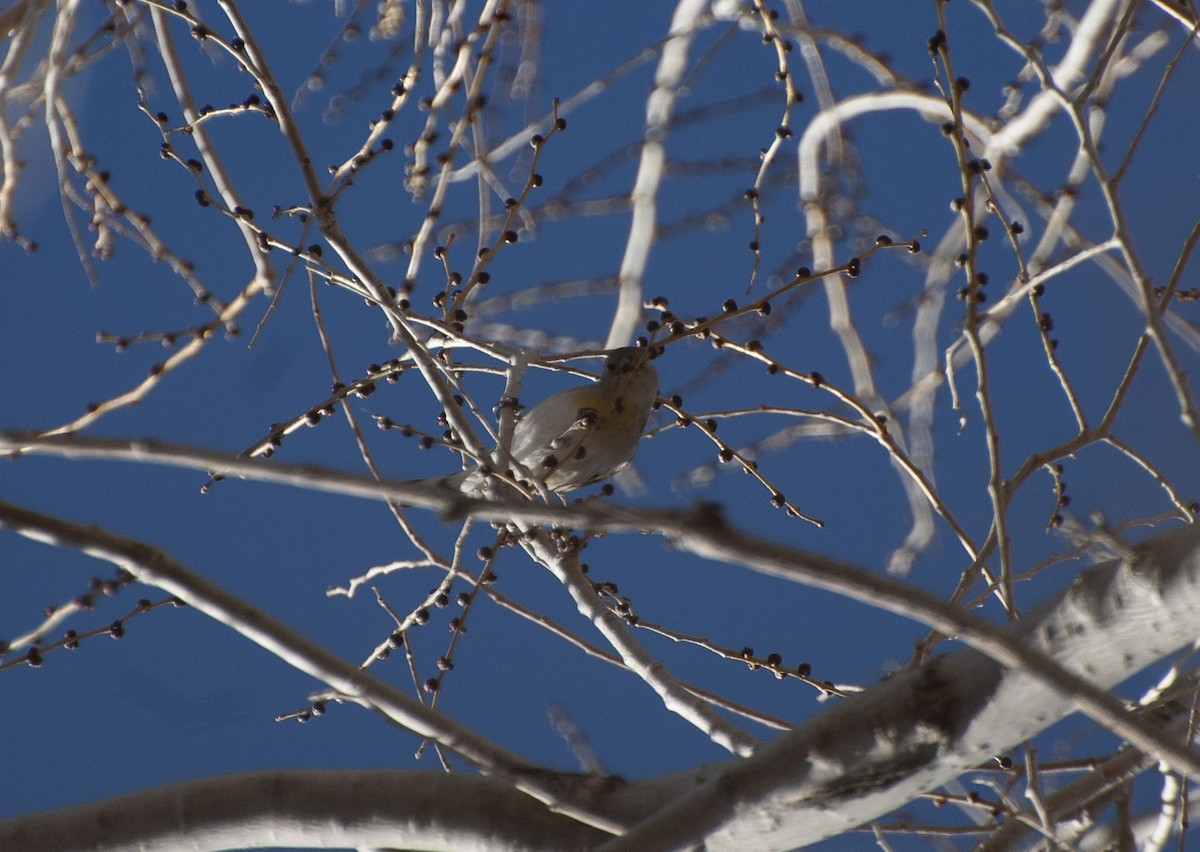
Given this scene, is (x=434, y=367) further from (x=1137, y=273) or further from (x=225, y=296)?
(x=225, y=296)

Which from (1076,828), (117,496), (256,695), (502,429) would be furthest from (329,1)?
(1076,828)

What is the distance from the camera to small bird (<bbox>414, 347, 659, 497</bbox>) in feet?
4.07

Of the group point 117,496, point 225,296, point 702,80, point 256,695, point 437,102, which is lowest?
point 437,102

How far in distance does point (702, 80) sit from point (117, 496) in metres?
2.15

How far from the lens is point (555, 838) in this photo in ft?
2.68

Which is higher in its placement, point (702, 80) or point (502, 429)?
point (702, 80)

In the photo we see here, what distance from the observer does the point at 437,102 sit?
3.85 ft

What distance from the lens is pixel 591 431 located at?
47.6 inches

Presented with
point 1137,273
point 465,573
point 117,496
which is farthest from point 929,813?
point 1137,273

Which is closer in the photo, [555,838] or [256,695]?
[555,838]

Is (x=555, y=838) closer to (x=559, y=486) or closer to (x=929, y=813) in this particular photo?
(x=559, y=486)

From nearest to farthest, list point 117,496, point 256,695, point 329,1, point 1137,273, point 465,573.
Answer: point 1137,273
point 465,573
point 329,1
point 117,496
point 256,695

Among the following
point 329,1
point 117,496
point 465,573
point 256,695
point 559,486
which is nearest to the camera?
point 465,573

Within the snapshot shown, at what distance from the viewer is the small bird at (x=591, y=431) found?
4.07 feet
